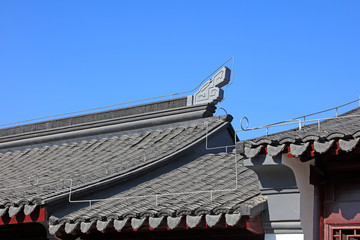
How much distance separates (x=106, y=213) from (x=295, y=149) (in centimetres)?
304

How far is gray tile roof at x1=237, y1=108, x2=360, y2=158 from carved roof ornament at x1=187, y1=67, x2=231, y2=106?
4686mm

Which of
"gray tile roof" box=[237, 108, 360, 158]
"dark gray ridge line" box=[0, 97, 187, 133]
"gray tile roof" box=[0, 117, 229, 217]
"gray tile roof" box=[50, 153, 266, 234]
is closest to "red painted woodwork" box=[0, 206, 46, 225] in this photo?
"gray tile roof" box=[0, 117, 229, 217]

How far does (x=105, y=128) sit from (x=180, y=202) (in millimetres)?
5849

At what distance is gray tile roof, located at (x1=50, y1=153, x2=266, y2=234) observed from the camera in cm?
793

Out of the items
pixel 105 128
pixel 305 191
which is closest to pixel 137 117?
pixel 105 128

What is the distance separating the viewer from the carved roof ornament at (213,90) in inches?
501

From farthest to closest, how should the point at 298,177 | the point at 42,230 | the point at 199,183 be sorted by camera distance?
Result: 1. the point at 42,230
2. the point at 199,183
3. the point at 298,177

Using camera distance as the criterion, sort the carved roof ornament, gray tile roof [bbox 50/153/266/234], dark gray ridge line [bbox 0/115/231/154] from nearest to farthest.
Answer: gray tile roof [bbox 50/153/266/234]
the carved roof ornament
dark gray ridge line [bbox 0/115/231/154]

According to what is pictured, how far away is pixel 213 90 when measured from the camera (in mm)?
13055

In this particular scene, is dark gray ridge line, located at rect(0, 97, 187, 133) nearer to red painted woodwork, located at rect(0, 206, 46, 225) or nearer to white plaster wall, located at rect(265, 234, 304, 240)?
red painted woodwork, located at rect(0, 206, 46, 225)

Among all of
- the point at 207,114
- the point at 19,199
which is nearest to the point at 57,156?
the point at 207,114

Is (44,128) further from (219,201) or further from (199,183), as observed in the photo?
(219,201)

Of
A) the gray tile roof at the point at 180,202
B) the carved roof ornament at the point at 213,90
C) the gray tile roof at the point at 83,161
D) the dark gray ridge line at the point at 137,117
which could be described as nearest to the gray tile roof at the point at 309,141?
the gray tile roof at the point at 180,202

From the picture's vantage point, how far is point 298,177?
7.99 m
